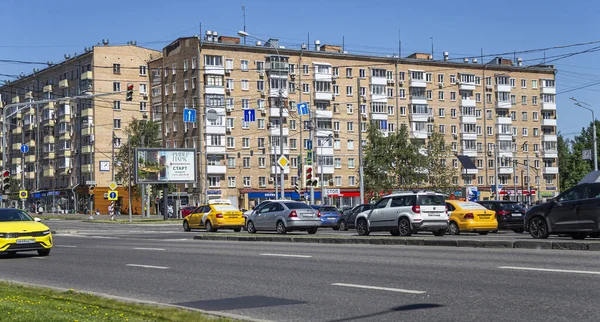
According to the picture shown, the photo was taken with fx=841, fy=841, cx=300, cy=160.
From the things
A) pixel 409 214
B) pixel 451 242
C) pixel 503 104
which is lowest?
pixel 451 242

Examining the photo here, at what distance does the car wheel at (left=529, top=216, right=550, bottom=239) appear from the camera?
77.5 ft

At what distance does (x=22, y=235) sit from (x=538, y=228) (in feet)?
46.3

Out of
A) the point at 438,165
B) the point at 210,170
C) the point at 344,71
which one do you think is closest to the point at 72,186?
the point at 210,170

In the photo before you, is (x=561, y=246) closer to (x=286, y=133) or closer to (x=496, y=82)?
(x=286, y=133)

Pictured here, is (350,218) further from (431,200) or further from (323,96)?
(323,96)

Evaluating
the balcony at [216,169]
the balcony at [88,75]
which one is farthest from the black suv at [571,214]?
the balcony at [88,75]

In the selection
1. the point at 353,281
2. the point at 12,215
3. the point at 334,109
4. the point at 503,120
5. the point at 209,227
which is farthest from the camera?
the point at 503,120

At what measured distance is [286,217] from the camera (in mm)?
35469

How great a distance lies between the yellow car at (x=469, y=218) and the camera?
32.9m

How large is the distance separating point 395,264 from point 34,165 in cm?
11294

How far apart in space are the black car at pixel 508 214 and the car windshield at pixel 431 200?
7.42 m

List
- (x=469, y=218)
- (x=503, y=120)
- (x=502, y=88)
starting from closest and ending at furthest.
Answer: (x=469, y=218) < (x=502, y=88) < (x=503, y=120)

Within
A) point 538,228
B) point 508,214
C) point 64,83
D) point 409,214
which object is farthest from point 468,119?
point 538,228

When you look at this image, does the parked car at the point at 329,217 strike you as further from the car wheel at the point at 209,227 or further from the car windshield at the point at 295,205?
the car windshield at the point at 295,205
